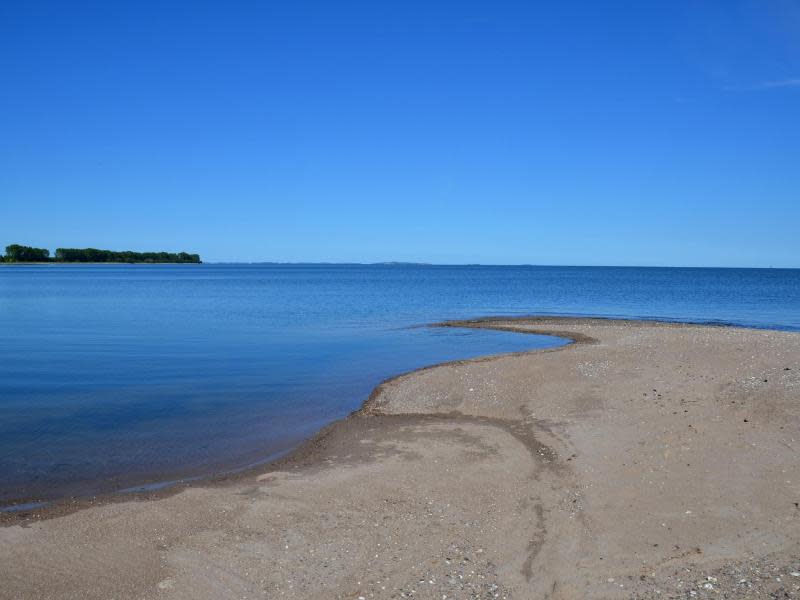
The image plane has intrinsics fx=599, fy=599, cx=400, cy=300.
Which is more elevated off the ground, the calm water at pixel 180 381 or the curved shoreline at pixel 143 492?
the calm water at pixel 180 381

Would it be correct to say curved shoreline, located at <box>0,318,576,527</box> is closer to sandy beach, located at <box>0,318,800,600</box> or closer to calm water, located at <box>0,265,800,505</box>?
sandy beach, located at <box>0,318,800,600</box>

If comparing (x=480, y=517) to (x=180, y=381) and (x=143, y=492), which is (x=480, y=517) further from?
(x=180, y=381)

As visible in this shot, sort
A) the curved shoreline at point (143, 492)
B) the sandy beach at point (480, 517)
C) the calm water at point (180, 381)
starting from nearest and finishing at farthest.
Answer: the sandy beach at point (480, 517) < the curved shoreline at point (143, 492) < the calm water at point (180, 381)

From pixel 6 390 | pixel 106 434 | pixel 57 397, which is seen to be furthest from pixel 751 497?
pixel 6 390

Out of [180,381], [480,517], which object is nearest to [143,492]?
[480,517]

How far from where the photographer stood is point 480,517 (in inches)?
352

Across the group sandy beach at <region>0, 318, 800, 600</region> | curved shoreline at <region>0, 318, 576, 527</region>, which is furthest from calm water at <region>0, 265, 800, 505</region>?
sandy beach at <region>0, 318, 800, 600</region>

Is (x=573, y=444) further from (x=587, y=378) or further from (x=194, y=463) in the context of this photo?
(x=194, y=463)

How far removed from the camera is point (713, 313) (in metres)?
46.7

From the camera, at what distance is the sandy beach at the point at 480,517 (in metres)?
7.07

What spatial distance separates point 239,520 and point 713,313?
46.5m

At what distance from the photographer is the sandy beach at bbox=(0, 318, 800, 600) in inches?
278

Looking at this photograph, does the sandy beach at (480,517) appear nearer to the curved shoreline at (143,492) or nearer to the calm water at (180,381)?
the curved shoreline at (143,492)

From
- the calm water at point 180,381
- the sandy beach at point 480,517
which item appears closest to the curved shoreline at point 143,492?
the sandy beach at point 480,517
